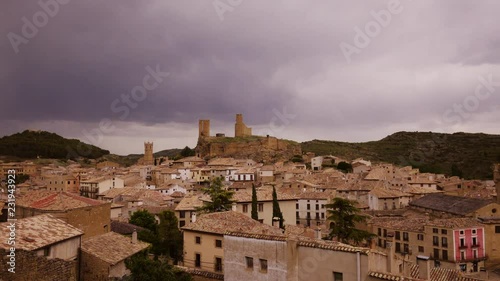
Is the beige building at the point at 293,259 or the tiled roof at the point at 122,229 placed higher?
the beige building at the point at 293,259

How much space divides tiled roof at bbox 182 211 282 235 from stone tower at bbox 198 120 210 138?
122 meters

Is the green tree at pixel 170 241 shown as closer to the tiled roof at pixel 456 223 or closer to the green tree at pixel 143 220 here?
the green tree at pixel 143 220

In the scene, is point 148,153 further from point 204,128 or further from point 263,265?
point 263,265

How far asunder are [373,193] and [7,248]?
49.1 m

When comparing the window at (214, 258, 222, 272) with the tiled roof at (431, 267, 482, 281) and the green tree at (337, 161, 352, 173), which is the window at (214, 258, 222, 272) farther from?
the green tree at (337, 161, 352, 173)

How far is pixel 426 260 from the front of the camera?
17125 mm

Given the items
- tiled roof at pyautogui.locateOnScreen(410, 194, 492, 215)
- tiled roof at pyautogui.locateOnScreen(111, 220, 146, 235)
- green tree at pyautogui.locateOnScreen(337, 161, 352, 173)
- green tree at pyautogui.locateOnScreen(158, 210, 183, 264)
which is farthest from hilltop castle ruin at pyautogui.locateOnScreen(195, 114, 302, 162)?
green tree at pyautogui.locateOnScreen(158, 210, 183, 264)

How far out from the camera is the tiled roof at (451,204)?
46750mm

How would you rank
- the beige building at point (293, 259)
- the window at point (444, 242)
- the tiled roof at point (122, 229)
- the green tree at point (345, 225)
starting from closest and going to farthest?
the beige building at point (293, 259), the green tree at point (345, 225), the tiled roof at point (122, 229), the window at point (444, 242)

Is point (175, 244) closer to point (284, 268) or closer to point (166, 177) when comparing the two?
point (284, 268)

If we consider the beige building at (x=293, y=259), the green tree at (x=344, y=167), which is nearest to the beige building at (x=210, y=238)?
the beige building at (x=293, y=259)

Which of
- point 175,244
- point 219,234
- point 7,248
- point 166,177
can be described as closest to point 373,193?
point 175,244

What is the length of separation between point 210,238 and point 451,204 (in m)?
36.6

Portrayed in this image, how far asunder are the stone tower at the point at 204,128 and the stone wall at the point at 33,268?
132680 millimetres
